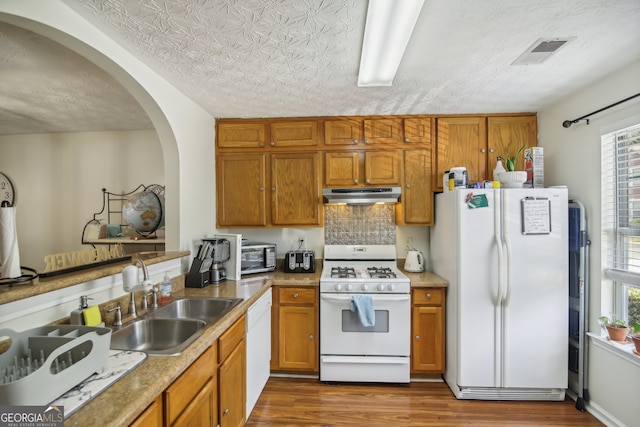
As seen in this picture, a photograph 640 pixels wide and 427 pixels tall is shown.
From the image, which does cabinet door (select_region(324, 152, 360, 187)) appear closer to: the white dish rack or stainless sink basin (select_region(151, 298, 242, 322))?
stainless sink basin (select_region(151, 298, 242, 322))

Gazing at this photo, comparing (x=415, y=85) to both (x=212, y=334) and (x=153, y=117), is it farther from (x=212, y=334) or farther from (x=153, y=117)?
(x=212, y=334)

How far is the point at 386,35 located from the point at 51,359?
183 cm

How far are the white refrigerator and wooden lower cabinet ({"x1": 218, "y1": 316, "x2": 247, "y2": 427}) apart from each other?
1.63 meters

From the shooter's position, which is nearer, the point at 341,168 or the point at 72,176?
the point at 341,168

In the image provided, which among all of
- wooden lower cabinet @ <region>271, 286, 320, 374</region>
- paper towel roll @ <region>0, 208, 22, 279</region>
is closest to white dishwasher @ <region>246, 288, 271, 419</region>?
wooden lower cabinet @ <region>271, 286, 320, 374</region>

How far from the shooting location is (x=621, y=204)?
1.84 m

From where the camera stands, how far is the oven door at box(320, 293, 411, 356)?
7.51 ft

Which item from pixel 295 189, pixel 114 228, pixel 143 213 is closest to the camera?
pixel 295 189

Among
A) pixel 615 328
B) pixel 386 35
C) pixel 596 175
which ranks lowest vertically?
pixel 615 328

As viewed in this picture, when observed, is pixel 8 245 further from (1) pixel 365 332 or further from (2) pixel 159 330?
(1) pixel 365 332

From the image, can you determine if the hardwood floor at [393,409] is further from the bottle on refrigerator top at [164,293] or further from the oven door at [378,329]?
the bottle on refrigerator top at [164,293]

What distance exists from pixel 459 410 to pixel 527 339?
0.75m

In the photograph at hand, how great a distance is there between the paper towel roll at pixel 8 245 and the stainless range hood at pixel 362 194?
194 cm

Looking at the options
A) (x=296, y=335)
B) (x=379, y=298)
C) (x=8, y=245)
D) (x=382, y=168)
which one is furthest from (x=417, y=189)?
(x=8, y=245)
